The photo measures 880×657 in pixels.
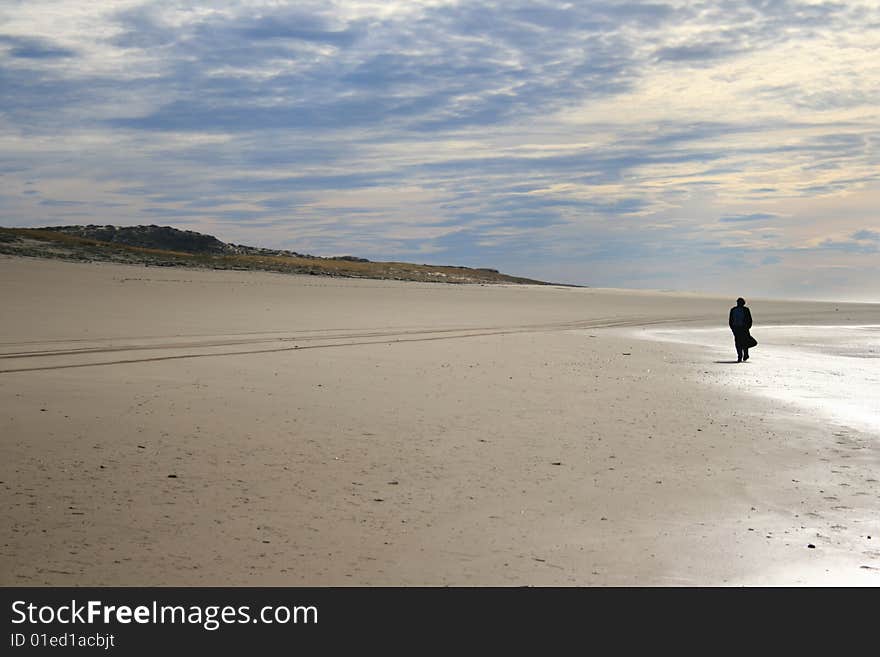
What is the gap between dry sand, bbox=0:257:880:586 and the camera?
5.37 m

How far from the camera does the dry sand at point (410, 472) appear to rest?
537 centimetres

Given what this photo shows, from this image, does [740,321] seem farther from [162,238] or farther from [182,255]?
[162,238]

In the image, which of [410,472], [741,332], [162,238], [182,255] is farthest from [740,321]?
[162,238]

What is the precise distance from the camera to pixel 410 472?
297 inches

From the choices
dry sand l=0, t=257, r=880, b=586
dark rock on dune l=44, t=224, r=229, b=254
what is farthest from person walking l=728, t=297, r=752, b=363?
dark rock on dune l=44, t=224, r=229, b=254

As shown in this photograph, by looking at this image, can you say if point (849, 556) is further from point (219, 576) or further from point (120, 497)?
point (120, 497)

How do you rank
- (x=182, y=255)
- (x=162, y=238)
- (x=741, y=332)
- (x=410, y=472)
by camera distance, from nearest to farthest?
(x=410, y=472) < (x=741, y=332) < (x=182, y=255) < (x=162, y=238)

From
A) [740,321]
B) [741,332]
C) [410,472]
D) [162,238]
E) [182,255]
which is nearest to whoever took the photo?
[410,472]

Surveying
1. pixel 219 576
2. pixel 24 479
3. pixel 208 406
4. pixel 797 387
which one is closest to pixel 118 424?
pixel 208 406

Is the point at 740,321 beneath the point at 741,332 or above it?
above

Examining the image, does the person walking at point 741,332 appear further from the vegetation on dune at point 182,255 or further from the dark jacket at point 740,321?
the vegetation on dune at point 182,255

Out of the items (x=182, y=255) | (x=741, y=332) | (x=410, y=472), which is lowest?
(x=410, y=472)

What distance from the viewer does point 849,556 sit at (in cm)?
559

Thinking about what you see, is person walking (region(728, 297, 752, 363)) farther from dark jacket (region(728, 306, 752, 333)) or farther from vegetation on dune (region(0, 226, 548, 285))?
vegetation on dune (region(0, 226, 548, 285))
